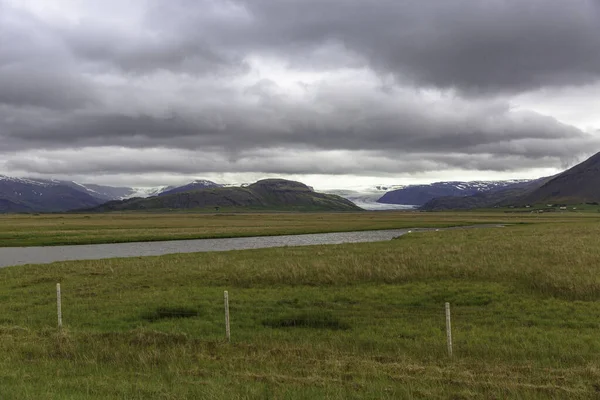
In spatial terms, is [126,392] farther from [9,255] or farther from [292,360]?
[9,255]

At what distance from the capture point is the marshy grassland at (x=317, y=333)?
491 inches

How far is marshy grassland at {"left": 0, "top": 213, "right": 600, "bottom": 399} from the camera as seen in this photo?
1248 cm

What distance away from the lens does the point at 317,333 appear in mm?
19844

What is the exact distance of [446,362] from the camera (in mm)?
15156

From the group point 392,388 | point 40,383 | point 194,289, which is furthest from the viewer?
point 194,289

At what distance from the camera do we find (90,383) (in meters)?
12.8

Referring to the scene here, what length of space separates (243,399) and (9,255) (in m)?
68.7

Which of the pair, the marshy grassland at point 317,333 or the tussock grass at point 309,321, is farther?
the tussock grass at point 309,321

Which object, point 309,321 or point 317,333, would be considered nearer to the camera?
point 317,333

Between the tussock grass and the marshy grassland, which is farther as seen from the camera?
the tussock grass

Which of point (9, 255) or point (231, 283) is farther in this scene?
point (9, 255)

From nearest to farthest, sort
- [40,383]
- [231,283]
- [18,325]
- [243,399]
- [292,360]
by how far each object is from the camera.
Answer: [243,399]
[40,383]
[292,360]
[18,325]
[231,283]

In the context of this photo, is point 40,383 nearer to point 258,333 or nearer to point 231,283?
point 258,333

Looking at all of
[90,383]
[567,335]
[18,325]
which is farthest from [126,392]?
[567,335]
